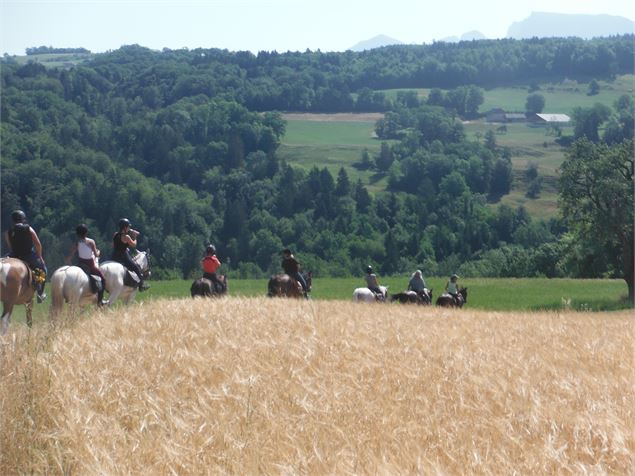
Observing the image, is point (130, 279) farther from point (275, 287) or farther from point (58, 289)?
point (275, 287)

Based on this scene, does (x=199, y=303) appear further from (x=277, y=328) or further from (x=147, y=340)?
(x=147, y=340)

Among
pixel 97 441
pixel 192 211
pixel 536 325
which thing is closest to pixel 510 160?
pixel 192 211

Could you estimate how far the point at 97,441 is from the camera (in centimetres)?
835

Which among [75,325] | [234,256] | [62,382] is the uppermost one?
[62,382]

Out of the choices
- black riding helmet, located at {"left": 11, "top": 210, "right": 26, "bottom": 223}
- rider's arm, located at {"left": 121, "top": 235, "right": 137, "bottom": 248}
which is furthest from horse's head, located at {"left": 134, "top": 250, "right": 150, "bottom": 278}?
black riding helmet, located at {"left": 11, "top": 210, "right": 26, "bottom": 223}

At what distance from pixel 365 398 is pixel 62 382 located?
3114mm

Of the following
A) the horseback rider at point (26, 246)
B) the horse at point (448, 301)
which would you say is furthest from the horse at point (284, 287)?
the horse at point (448, 301)

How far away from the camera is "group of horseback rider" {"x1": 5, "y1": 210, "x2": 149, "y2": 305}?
18844 mm

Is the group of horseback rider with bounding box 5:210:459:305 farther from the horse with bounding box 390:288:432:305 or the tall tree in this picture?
the tall tree

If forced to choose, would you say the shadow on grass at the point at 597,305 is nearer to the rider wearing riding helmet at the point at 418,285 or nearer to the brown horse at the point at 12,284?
the rider wearing riding helmet at the point at 418,285

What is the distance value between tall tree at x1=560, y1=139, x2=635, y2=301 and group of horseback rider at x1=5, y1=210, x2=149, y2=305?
3216 cm

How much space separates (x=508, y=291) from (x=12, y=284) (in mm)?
39397

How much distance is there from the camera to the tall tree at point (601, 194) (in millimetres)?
48625

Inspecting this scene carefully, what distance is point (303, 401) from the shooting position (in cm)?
970
